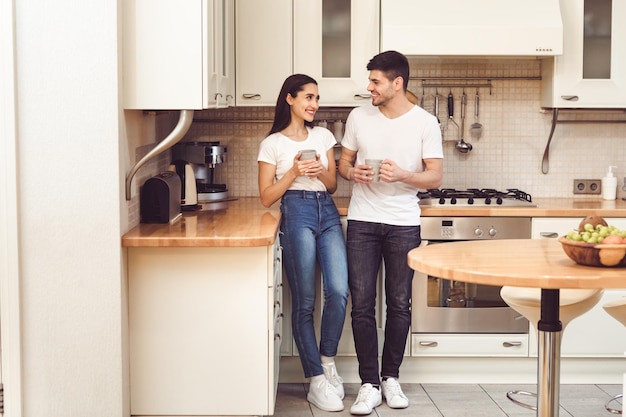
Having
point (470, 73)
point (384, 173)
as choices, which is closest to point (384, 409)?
point (384, 173)

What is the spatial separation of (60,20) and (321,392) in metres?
1.96

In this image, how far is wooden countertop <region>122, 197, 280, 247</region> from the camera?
11.8 feet

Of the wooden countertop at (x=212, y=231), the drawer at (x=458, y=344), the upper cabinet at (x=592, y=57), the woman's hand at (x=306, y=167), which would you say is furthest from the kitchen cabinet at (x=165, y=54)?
the upper cabinet at (x=592, y=57)

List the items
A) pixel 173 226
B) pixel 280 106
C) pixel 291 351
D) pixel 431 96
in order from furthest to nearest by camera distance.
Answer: pixel 431 96, pixel 291 351, pixel 280 106, pixel 173 226

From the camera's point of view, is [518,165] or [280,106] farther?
[518,165]

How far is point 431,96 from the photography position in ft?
17.2

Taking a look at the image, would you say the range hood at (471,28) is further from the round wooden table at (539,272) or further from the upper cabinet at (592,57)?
the round wooden table at (539,272)

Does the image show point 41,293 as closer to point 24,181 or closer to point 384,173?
point 24,181

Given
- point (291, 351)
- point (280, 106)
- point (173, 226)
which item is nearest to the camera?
point (173, 226)

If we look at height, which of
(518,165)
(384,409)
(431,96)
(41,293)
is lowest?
(384,409)

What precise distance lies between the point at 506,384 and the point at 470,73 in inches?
63.3

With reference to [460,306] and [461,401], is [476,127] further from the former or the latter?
[461,401]

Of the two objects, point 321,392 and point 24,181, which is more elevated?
point 24,181

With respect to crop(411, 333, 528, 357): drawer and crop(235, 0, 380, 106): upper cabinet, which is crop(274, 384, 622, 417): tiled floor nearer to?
crop(411, 333, 528, 357): drawer
